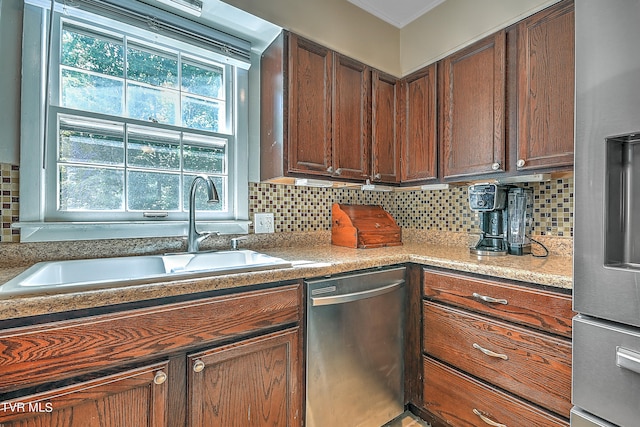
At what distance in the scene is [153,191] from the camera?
5.21 ft

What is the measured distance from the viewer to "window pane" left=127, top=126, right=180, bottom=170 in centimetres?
154

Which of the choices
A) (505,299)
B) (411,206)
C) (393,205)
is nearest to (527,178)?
(505,299)

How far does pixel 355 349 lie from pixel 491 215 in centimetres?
107

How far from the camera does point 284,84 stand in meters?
1.63

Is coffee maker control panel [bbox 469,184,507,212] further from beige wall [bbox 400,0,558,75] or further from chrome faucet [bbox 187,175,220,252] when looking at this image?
chrome faucet [bbox 187,175,220,252]

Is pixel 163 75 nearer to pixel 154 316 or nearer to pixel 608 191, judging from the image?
pixel 154 316

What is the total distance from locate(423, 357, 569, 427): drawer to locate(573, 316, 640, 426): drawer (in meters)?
0.29

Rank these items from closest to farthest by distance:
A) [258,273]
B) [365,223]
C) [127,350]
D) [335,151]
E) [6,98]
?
1. [127,350]
2. [258,273]
3. [6,98]
4. [335,151]
5. [365,223]

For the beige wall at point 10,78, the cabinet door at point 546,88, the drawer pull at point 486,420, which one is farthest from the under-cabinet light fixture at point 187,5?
the drawer pull at point 486,420

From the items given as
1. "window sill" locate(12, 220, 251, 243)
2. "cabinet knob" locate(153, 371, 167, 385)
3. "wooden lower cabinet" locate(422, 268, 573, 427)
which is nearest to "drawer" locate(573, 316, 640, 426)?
"wooden lower cabinet" locate(422, 268, 573, 427)

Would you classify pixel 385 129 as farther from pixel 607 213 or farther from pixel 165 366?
pixel 165 366

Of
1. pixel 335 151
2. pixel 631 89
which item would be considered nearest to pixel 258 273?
pixel 335 151

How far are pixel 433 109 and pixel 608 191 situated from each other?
1219 mm

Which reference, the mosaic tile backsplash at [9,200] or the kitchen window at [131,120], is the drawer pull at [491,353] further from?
the mosaic tile backsplash at [9,200]
